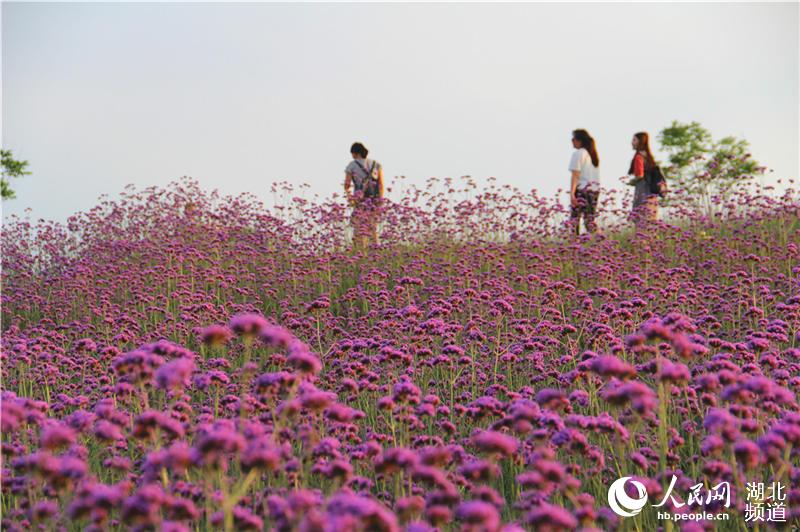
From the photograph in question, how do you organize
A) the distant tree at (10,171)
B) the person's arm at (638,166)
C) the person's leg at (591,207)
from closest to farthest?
1. the person's leg at (591,207)
2. the person's arm at (638,166)
3. the distant tree at (10,171)

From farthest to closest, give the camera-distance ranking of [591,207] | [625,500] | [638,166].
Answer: [638,166] < [591,207] < [625,500]

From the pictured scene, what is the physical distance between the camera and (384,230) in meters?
12.5

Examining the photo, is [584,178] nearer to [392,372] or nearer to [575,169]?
[575,169]

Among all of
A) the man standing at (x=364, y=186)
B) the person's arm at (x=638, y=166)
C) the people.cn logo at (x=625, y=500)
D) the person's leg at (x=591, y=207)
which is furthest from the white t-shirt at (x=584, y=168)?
the people.cn logo at (x=625, y=500)

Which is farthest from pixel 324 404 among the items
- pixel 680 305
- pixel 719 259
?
pixel 719 259

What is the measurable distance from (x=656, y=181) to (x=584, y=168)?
1529mm

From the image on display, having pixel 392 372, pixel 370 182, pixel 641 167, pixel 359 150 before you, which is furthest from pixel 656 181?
pixel 392 372

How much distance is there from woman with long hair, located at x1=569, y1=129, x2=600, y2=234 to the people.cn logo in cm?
1045

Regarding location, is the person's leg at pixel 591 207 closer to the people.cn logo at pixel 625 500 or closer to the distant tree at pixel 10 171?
the people.cn logo at pixel 625 500

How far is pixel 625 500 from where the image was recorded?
3230mm

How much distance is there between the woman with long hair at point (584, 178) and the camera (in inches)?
533

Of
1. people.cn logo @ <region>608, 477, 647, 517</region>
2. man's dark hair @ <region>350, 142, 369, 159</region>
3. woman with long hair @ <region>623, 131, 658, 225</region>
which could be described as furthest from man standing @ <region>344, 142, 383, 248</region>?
people.cn logo @ <region>608, 477, 647, 517</region>

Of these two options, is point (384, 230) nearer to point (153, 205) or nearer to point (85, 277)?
point (85, 277)

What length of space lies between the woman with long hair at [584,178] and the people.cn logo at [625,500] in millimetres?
10450
